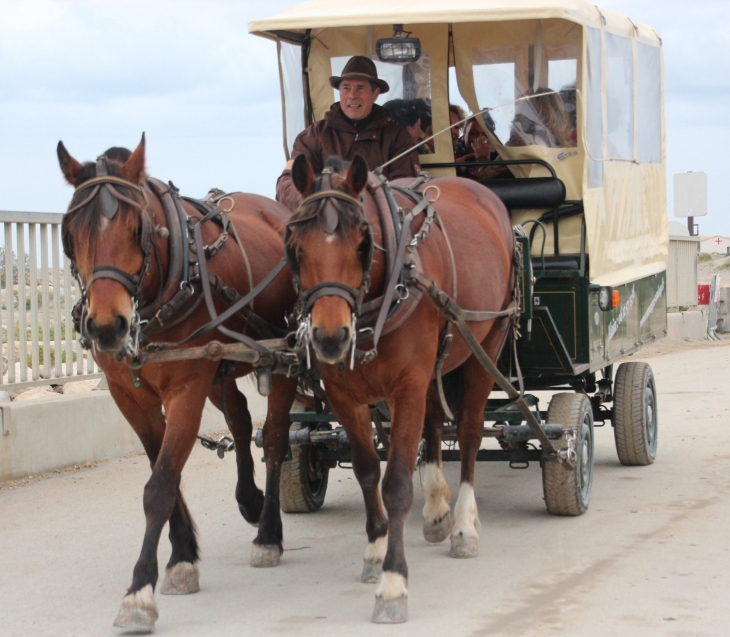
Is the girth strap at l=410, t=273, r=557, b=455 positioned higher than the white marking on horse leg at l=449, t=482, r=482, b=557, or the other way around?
the girth strap at l=410, t=273, r=557, b=455

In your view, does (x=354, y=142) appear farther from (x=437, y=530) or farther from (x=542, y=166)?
(x=437, y=530)

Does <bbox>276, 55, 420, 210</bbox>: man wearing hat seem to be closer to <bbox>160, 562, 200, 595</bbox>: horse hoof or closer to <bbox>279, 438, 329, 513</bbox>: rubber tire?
<bbox>279, 438, 329, 513</bbox>: rubber tire

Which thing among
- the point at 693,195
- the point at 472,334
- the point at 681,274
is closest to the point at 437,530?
the point at 472,334

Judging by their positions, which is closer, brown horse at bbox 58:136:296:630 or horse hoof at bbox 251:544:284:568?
brown horse at bbox 58:136:296:630

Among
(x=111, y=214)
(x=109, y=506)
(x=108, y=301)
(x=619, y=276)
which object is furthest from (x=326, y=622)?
(x=619, y=276)

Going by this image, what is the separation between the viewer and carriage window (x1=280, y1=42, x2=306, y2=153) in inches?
283

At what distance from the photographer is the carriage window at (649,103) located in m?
7.79

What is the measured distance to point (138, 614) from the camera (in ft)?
13.5

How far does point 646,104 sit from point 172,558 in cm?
513

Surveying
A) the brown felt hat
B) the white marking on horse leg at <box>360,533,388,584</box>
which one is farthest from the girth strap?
the brown felt hat

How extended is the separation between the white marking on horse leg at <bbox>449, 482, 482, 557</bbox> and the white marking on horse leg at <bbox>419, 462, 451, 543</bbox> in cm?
16

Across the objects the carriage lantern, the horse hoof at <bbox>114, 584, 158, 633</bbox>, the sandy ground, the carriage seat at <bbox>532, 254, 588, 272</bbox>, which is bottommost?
the horse hoof at <bbox>114, 584, 158, 633</bbox>

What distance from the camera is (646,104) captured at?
7.99 meters

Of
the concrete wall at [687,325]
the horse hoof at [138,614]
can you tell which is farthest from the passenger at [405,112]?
the concrete wall at [687,325]
